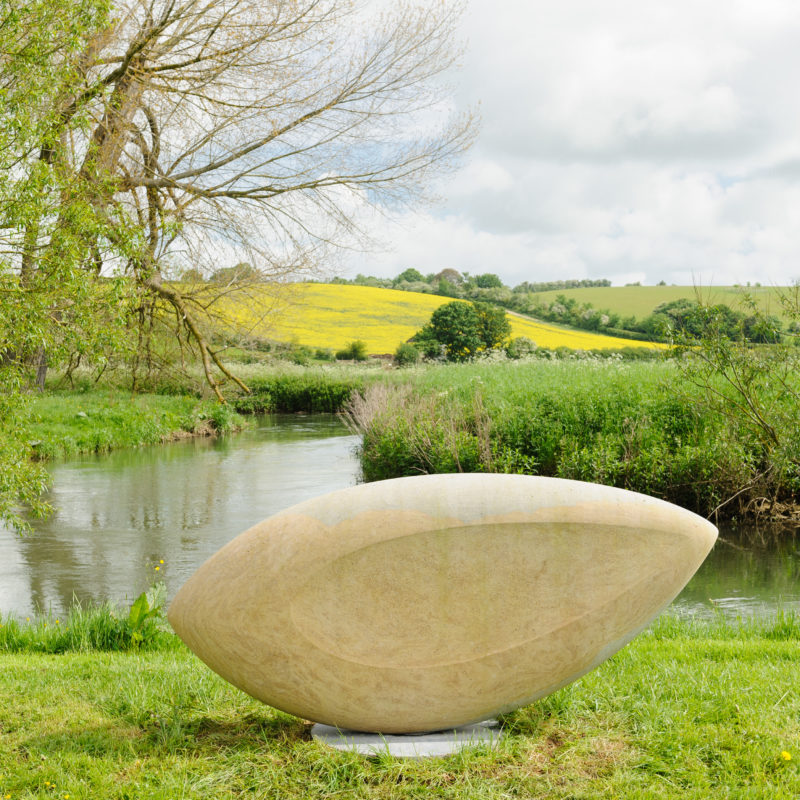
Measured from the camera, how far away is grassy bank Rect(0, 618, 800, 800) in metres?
3.28

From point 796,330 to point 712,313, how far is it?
1.07 meters

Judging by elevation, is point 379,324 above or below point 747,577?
above

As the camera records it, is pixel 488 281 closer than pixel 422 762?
No

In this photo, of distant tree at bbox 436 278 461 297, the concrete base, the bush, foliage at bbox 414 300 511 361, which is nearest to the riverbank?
the concrete base

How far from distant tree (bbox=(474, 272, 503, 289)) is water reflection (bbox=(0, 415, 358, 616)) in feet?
130

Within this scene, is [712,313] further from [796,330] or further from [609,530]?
[609,530]

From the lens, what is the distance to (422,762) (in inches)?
137

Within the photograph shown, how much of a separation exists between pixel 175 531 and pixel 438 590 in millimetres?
9094

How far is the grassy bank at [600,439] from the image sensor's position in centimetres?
1129

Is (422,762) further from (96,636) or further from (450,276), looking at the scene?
(450,276)

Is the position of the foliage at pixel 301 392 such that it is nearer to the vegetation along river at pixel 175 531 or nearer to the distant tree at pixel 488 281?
the vegetation along river at pixel 175 531

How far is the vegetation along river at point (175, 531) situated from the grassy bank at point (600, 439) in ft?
2.78

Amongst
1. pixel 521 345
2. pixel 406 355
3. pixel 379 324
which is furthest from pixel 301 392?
pixel 379 324

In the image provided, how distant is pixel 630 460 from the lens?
11.7 metres
